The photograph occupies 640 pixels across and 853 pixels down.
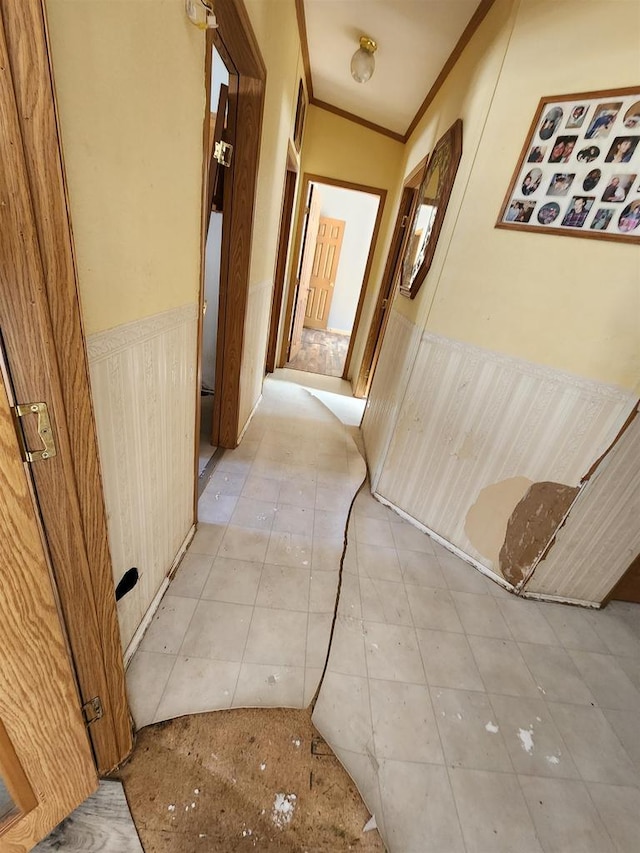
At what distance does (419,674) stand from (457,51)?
3.24 m

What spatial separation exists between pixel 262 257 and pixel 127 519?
6.55 ft

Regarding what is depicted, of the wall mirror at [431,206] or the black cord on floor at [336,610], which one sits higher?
the wall mirror at [431,206]

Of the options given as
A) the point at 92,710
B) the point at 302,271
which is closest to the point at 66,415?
the point at 92,710

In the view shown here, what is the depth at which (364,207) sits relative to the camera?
617 cm

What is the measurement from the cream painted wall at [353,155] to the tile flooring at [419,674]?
2.84m

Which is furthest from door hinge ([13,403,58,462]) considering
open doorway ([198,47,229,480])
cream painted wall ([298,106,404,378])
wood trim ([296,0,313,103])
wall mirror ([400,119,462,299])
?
cream painted wall ([298,106,404,378])

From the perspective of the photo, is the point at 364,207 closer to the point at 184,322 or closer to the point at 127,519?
the point at 184,322

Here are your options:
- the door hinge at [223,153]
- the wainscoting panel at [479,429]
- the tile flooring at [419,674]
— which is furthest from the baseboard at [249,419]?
the door hinge at [223,153]

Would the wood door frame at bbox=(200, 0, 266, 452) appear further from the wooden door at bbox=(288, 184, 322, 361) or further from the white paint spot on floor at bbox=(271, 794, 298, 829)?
the wooden door at bbox=(288, 184, 322, 361)

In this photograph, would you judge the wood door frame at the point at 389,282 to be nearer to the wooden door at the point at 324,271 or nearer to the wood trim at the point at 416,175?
the wood trim at the point at 416,175

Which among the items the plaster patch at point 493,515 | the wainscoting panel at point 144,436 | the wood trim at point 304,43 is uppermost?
the wood trim at point 304,43

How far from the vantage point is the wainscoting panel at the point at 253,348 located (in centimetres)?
235

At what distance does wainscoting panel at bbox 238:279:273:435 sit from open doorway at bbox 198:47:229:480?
22cm

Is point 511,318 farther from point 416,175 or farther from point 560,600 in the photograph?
point 416,175
